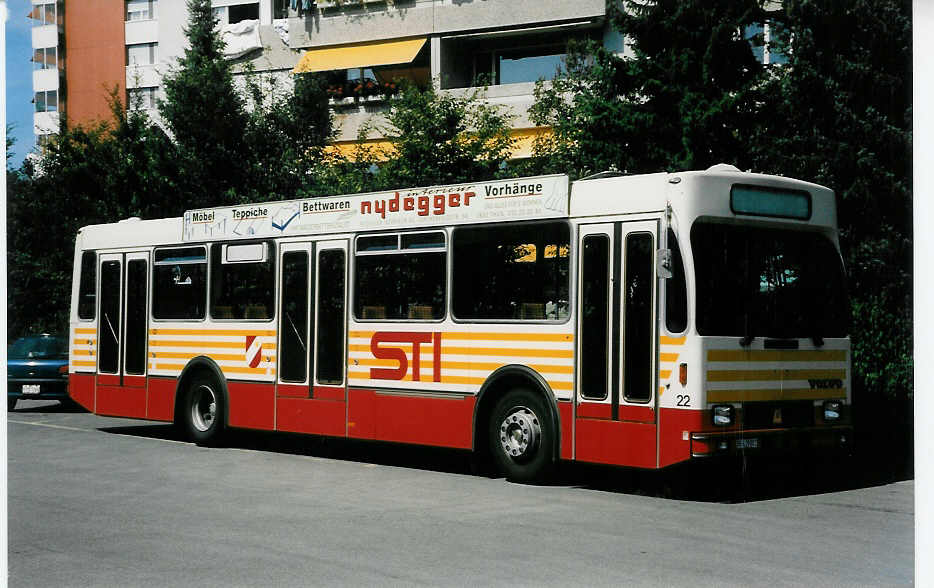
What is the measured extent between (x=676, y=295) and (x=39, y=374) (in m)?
15.4

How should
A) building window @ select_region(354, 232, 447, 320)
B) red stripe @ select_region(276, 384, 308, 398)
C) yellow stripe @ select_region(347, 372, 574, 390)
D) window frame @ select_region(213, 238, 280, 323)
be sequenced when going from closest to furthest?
1. yellow stripe @ select_region(347, 372, 574, 390)
2. building window @ select_region(354, 232, 447, 320)
3. red stripe @ select_region(276, 384, 308, 398)
4. window frame @ select_region(213, 238, 280, 323)

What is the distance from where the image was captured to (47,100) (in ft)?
149

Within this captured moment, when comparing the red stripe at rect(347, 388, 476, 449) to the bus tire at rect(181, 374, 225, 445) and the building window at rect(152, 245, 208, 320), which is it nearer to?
the bus tire at rect(181, 374, 225, 445)

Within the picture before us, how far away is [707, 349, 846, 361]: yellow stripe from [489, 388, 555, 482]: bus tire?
6.26 ft

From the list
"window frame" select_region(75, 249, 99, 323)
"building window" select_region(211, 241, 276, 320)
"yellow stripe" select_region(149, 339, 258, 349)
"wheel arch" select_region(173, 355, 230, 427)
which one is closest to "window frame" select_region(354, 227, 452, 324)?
"building window" select_region(211, 241, 276, 320)

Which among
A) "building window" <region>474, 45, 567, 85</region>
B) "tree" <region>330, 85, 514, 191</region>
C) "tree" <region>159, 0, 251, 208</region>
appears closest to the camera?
"tree" <region>330, 85, 514, 191</region>

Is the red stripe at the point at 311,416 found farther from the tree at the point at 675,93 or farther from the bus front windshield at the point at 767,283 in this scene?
the tree at the point at 675,93

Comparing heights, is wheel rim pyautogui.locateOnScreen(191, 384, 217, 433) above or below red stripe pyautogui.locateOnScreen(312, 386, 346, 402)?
below

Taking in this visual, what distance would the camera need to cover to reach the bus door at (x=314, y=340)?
48.2ft

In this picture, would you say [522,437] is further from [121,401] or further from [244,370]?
[121,401]

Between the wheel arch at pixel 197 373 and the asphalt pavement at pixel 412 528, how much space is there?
158cm

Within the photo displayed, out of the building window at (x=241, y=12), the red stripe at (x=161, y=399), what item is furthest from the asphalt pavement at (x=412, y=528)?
the building window at (x=241, y=12)

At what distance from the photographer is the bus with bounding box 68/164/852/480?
1123 centimetres
